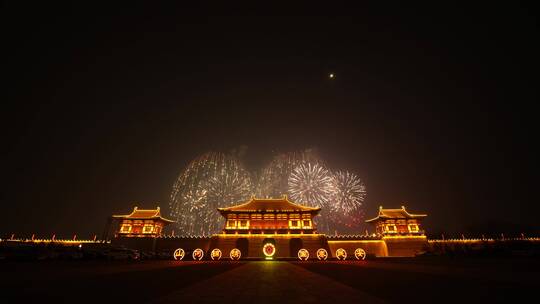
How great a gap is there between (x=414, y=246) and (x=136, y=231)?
4500 cm

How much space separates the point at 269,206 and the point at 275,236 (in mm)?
4956

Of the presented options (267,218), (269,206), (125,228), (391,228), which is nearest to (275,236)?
(267,218)

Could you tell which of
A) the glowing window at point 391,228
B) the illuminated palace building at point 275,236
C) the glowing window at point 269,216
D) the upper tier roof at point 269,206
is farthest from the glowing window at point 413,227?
the glowing window at point 269,216

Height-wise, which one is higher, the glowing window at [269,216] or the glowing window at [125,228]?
the glowing window at [269,216]

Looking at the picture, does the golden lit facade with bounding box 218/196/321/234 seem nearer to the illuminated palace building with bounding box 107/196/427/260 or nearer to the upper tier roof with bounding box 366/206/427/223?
the illuminated palace building with bounding box 107/196/427/260

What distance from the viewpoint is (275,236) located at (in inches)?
1276

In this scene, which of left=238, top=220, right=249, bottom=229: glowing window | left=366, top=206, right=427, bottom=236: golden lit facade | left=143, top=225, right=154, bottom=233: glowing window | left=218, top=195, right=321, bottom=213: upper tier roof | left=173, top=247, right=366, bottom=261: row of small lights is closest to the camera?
left=173, top=247, right=366, bottom=261: row of small lights

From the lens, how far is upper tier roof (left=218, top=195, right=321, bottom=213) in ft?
114

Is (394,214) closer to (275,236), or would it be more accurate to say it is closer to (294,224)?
(294,224)

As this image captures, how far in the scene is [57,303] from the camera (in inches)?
192

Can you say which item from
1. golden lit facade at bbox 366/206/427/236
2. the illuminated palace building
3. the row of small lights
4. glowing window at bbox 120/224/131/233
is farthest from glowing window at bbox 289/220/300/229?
glowing window at bbox 120/224/131/233

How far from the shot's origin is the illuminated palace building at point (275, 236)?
3145cm

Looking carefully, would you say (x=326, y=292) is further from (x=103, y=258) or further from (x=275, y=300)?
(x=103, y=258)

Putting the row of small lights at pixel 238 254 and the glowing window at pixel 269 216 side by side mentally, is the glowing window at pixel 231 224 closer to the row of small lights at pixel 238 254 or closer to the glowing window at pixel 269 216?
the glowing window at pixel 269 216
